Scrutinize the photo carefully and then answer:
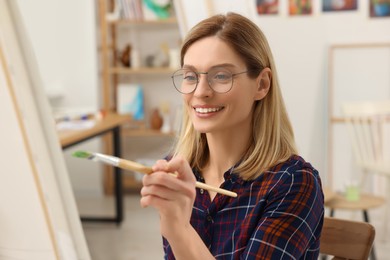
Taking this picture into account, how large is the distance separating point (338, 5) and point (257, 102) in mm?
3733

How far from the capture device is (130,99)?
4988mm

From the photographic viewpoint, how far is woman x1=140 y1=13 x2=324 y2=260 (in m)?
1.16

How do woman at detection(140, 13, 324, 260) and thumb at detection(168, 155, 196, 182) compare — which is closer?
thumb at detection(168, 155, 196, 182)

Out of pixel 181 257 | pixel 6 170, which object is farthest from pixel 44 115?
pixel 181 257

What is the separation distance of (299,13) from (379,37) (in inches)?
26.2

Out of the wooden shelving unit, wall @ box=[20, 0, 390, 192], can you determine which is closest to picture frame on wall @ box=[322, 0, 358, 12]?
wall @ box=[20, 0, 390, 192]

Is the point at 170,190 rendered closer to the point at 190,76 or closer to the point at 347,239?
the point at 190,76

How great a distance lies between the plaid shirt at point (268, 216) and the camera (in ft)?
3.74

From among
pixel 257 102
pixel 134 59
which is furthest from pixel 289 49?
pixel 257 102

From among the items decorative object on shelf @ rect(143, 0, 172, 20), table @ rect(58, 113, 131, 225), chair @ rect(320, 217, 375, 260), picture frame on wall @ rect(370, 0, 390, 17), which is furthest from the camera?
decorative object on shelf @ rect(143, 0, 172, 20)

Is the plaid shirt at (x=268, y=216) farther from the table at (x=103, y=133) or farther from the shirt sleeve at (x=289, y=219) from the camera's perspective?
the table at (x=103, y=133)

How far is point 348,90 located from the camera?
15.6 feet

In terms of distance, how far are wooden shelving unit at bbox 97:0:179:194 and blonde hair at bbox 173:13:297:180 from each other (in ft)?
11.7

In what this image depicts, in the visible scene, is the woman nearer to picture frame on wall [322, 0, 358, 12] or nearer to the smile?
the smile
